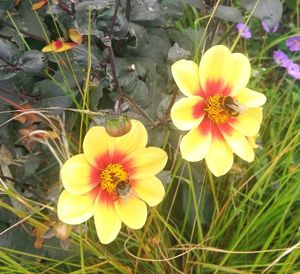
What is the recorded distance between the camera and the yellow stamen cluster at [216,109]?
0.76 meters

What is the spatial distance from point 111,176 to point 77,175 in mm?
58

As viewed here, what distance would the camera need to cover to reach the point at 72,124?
104 centimetres

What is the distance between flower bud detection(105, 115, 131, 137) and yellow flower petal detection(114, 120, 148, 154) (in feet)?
0.18

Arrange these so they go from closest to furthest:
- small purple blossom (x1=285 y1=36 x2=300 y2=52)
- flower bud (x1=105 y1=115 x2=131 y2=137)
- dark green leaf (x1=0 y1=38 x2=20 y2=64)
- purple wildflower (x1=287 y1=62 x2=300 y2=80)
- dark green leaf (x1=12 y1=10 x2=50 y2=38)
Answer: flower bud (x1=105 y1=115 x2=131 y2=137)
dark green leaf (x1=0 y1=38 x2=20 y2=64)
dark green leaf (x1=12 y1=10 x2=50 y2=38)
purple wildflower (x1=287 y1=62 x2=300 y2=80)
small purple blossom (x1=285 y1=36 x2=300 y2=52)

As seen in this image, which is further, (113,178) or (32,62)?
(32,62)

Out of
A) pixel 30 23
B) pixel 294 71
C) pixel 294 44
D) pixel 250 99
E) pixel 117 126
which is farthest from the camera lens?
pixel 294 44

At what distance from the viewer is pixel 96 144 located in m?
0.73

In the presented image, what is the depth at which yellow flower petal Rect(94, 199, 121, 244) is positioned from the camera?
76cm

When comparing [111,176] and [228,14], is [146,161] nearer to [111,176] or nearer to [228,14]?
[111,176]

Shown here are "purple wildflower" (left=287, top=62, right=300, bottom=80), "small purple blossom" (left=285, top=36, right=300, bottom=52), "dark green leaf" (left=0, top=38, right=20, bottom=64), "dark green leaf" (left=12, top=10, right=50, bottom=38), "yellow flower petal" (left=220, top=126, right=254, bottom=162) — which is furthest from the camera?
"small purple blossom" (left=285, top=36, right=300, bottom=52)

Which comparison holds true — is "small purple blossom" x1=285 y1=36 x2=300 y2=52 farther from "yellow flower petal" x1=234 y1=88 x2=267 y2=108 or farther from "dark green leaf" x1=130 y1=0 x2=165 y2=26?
"yellow flower petal" x1=234 y1=88 x2=267 y2=108

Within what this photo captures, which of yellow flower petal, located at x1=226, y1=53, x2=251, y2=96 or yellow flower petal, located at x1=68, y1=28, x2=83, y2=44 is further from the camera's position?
yellow flower petal, located at x1=68, y1=28, x2=83, y2=44

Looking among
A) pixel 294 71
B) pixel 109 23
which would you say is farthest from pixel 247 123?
pixel 294 71

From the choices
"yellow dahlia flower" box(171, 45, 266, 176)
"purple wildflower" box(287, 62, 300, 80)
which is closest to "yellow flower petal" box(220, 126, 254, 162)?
"yellow dahlia flower" box(171, 45, 266, 176)
